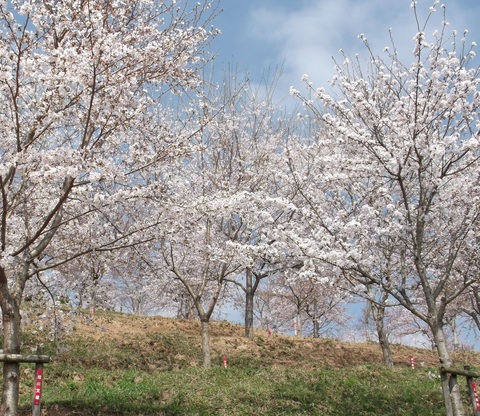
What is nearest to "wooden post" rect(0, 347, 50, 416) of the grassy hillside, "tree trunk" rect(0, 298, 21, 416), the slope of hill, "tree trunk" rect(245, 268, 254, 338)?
"tree trunk" rect(0, 298, 21, 416)

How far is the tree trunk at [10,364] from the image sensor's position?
6445 millimetres

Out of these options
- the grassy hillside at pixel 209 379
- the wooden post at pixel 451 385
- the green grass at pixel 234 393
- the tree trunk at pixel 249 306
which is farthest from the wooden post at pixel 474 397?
the tree trunk at pixel 249 306

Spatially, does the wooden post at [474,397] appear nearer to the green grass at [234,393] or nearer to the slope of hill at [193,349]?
the green grass at [234,393]

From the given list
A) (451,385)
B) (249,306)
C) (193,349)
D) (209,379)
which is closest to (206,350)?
(209,379)

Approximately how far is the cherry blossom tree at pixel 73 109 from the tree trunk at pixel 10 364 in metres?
0.01

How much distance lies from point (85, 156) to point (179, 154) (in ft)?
4.89

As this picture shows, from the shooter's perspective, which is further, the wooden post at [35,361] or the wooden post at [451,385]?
the wooden post at [451,385]

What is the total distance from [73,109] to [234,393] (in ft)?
22.1

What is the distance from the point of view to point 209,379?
11812mm

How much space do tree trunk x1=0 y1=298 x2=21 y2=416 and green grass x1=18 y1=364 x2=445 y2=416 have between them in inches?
84.4

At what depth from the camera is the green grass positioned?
29.8ft

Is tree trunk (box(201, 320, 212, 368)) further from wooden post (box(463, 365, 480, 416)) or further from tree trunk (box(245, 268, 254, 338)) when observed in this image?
wooden post (box(463, 365, 480, 416))

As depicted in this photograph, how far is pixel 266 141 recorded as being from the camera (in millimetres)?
17609

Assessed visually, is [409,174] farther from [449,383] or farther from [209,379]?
[209,379]
